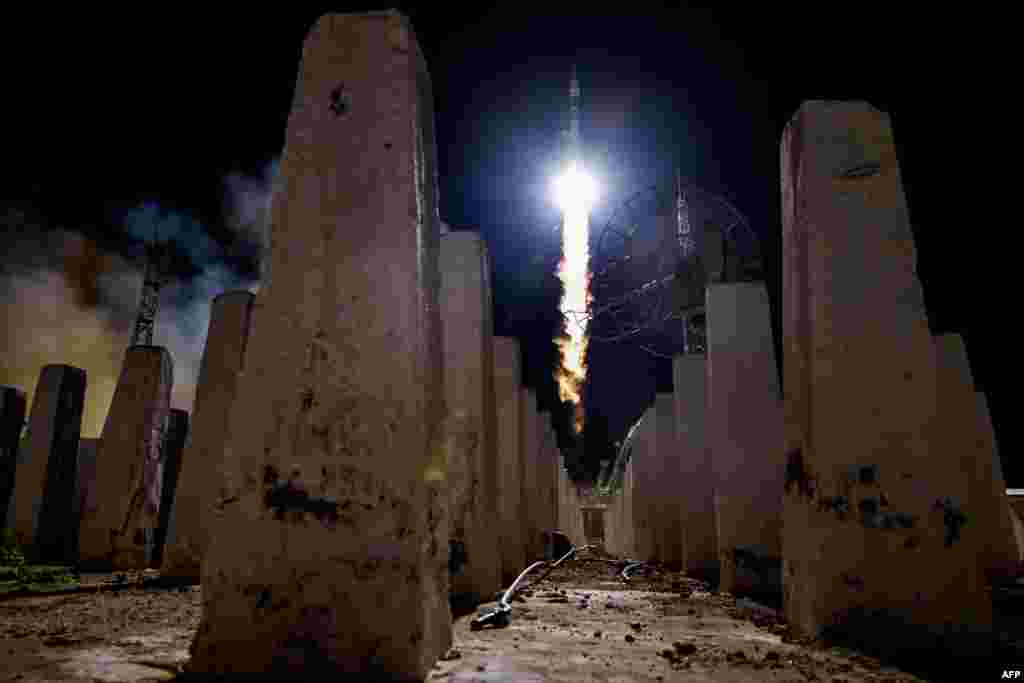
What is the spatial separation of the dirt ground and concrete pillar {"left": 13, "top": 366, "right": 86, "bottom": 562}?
22.4 feet

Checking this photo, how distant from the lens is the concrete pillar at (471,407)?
16.4 feet

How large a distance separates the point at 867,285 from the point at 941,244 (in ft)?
25.3

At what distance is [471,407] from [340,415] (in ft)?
9.12

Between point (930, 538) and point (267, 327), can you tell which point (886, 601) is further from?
point (267, 327)

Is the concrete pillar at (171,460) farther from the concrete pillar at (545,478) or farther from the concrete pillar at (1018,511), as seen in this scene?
the concrete pillar at (1018,511)

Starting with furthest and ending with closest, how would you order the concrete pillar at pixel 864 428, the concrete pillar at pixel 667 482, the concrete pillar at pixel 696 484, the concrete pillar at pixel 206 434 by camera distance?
1. the concrete pillar at pixel 667 482
2. the concrete pillar at pixel 696 484
3. the concrete pillar at pixel 206 434
4. the concrete pillar at pixel 864 428

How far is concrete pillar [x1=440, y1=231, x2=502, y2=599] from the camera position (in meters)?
4.98

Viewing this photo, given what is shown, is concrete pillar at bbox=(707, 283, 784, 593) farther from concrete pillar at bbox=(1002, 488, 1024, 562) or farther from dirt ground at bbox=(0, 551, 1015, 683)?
concrete pillar at bbox=(1002, 488, 1024, 562)

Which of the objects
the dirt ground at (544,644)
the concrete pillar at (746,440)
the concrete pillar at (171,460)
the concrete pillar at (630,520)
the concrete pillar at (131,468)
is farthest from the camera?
the concrete pillar at (630,520)

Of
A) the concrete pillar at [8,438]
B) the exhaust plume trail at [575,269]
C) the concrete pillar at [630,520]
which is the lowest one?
the concrete pillar at [630,520]

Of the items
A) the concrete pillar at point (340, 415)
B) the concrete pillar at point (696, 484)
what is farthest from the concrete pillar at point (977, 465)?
the concrete pillar at point (340, 415)

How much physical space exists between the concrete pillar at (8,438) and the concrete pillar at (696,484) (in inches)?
472

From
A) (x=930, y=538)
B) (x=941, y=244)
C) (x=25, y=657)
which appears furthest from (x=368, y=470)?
(x=941, y=244)

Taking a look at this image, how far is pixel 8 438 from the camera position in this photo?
1218 centimetres
